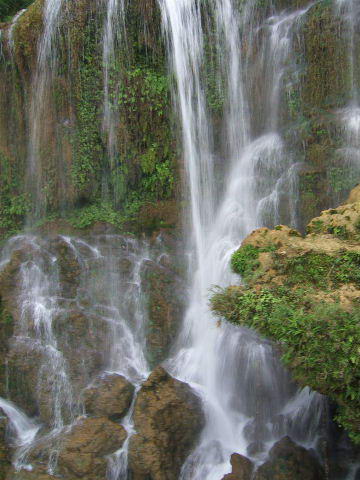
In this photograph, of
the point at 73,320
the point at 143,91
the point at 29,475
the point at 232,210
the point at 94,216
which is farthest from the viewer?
the point at 94,216

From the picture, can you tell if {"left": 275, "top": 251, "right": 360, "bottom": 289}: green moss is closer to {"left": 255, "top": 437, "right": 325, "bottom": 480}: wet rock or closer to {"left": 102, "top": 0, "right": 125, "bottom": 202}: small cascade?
{"left": 255, "top": 437, "right": 325, "bottom": 480}: wet rock

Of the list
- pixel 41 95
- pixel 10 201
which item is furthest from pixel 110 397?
pixel 41 95

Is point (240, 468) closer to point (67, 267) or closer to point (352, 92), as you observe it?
point (67, 267)

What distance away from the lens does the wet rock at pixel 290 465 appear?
238 inches

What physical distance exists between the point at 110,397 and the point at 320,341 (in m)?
4.26

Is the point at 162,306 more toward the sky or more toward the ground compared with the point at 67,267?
more toward the ground

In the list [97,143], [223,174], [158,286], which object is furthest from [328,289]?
[97,143]

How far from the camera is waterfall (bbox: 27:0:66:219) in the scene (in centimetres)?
1013

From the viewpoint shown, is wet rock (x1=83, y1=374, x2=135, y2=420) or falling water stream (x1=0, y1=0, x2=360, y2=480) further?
falling water stream (x1=0, y1=0, x2=360, y2=480)

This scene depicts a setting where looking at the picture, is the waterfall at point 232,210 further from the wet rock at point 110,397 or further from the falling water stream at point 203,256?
the wet rock at point 110,397

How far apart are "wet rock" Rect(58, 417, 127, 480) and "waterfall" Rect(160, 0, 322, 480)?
Answer: 1265mm

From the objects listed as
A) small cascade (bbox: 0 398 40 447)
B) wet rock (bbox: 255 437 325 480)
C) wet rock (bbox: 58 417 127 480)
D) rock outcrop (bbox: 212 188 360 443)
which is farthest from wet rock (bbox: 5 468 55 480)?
rock outcrop (bbox: 212 188 360 443)

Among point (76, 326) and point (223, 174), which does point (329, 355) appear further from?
point (223, 174)

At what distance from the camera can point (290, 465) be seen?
6.14 meters
